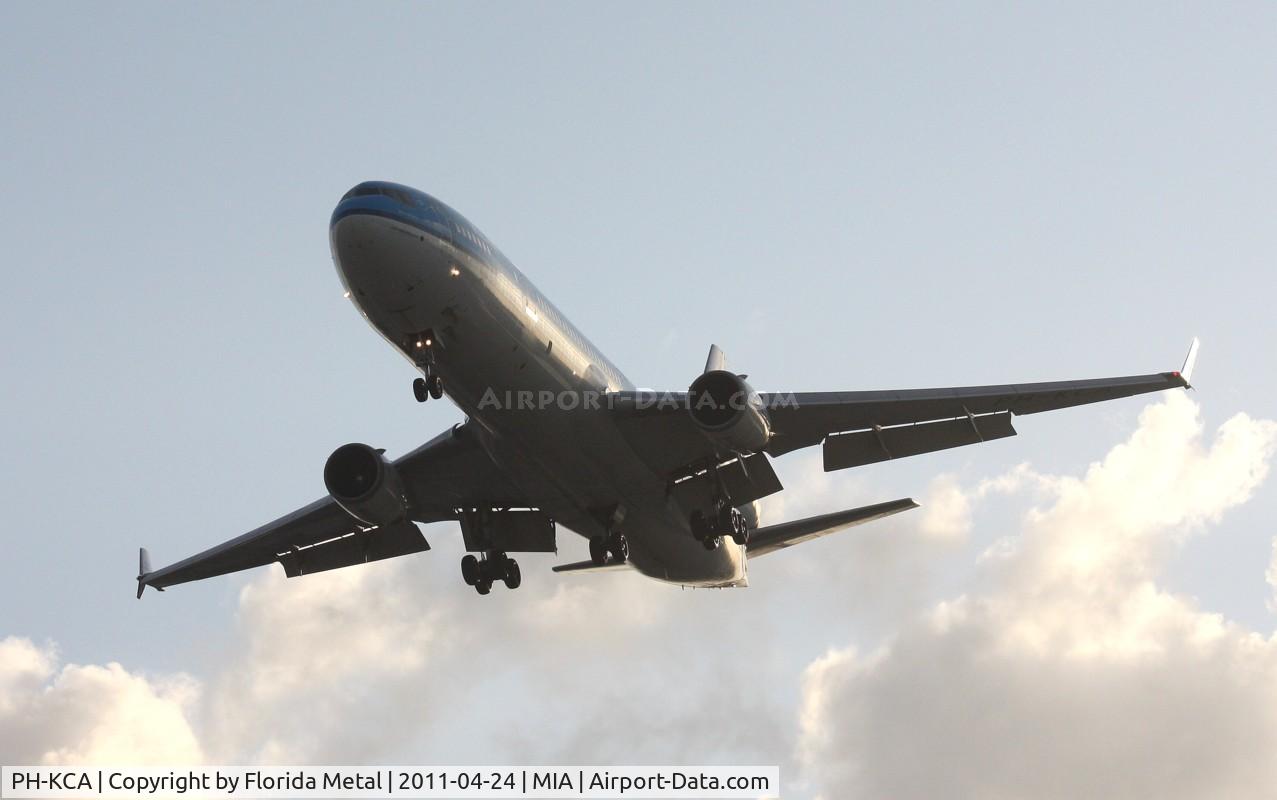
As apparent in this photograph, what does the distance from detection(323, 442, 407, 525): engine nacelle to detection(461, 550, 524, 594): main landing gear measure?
10.3 feet

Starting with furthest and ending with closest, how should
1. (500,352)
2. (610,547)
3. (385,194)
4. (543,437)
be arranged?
1. (610,547)
2. (543,437)
3. (500,352)
4. (385,194)

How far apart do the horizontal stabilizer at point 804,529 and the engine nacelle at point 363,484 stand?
10.1 meters

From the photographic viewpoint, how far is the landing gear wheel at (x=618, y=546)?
32.0 metres

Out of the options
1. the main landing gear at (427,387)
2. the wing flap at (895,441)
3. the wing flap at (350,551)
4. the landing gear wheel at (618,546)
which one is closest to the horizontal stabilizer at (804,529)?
the wing flap at (895,441)

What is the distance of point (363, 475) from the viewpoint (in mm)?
31453

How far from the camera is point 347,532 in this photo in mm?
36281

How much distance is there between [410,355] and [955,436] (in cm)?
1246

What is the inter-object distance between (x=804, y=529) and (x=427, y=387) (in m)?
13.3

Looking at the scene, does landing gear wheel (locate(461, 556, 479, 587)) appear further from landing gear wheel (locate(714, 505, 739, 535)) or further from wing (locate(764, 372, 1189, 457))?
wing (locate(764, 372, 1189, 457))

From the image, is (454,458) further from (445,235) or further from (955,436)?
(955,436)

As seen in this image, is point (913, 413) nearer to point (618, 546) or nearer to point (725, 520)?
point (725, 520)

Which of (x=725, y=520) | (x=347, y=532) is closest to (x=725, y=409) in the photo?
(x=725, y=520)

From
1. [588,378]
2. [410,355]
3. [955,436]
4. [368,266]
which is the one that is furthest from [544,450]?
[955,436]

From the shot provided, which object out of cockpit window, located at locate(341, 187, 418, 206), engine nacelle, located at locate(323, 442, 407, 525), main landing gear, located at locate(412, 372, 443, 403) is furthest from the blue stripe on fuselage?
engine nacelle, located at locate(323, 442, 407, 525)
